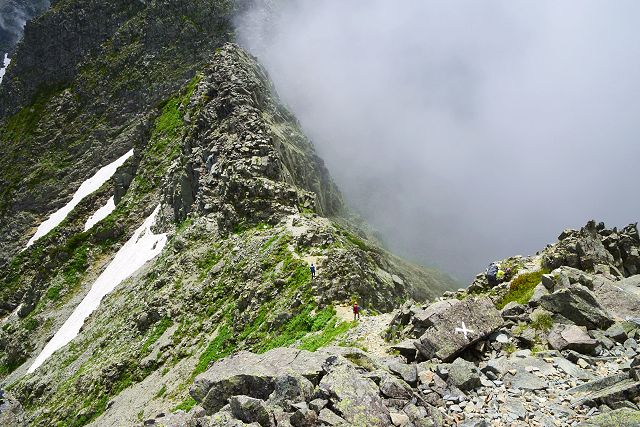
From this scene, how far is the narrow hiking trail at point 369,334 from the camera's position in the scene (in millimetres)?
20578

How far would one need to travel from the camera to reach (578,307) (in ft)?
55.0

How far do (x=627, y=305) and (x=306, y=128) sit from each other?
418ft

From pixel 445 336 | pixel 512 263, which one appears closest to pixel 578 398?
pixel 445 336

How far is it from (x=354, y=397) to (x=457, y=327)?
18.1 feet

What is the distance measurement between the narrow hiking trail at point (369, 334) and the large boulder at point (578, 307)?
6.56 meters

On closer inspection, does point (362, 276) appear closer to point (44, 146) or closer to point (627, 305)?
point (627, 305)

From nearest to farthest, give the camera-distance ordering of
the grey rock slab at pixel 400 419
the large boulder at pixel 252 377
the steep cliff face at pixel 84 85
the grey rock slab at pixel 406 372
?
the grey rock slab at pixel 400 419
the grey rock slab at pixel 406 372
the large boulder at pixel 252 377
the steep cliff face at pixel 84 85

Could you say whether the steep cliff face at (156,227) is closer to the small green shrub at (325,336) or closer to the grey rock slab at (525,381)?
the small green shrub at (325,336)

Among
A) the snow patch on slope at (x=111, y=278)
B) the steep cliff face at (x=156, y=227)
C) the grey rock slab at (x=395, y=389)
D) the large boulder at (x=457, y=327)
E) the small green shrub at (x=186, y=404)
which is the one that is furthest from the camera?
the snow patch on slope at (x=111, y=278)

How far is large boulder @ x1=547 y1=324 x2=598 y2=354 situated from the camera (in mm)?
15141

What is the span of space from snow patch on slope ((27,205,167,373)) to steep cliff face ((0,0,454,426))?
1.43 ft

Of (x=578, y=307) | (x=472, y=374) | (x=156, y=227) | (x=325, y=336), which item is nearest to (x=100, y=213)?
(x=156, y=227)

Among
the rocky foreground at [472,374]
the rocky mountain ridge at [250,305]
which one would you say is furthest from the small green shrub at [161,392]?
the rocky foreground at [472,374]

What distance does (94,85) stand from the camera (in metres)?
122
